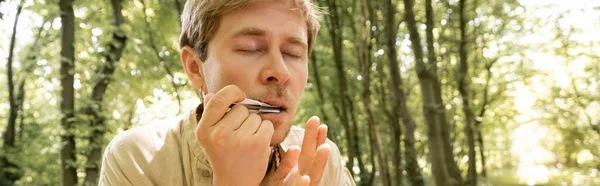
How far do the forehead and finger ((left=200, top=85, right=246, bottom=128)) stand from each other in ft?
0.86

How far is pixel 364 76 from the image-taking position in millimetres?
2723

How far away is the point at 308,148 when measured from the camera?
43.1 inches

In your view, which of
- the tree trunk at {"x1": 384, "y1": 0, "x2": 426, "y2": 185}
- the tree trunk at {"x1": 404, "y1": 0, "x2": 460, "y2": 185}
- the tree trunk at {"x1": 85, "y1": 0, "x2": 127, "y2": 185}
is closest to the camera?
the tree trunk at {"x1": 404, "y1": 0, "x2": 460, "y2": 185}

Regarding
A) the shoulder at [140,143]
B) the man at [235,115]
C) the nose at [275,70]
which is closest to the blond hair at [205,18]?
the man at [235,115]

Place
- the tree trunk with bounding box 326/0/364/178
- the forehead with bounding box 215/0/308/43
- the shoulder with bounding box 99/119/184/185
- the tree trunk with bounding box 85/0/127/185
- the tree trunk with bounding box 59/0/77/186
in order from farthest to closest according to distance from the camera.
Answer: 1. the tree trunk with bounding box 326/0/364/178
2. the tree trunk with bounding box 85/0/127/185
3. the tree trunk with bounding box 59/0/77/186
4. the shoulder with bounding box 99/119/184/185
5. the forehead with bounding box 215/0/308/43

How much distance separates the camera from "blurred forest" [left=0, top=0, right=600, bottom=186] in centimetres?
369

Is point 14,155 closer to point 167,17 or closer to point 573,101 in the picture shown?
Answer: point 167,17

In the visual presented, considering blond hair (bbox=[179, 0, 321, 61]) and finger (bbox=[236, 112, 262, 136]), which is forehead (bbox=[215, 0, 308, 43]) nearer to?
blond hair (bbox=[179, 0, 321, 61])

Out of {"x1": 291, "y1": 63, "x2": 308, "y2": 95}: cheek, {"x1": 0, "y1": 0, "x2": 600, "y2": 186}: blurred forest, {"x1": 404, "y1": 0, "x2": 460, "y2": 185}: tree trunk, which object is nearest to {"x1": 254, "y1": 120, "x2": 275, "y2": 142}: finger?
{"x1": 291, "y1": 63, "x2": 308, "y2": 95}: cheek

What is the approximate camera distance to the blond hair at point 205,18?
120 centimetres

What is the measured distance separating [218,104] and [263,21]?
0.32m

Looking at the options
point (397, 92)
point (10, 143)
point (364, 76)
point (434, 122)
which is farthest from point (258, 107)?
point (10, 143)

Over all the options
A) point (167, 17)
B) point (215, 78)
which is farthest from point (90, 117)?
point (215, 78)

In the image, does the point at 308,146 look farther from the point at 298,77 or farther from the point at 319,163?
the point at 298,77
